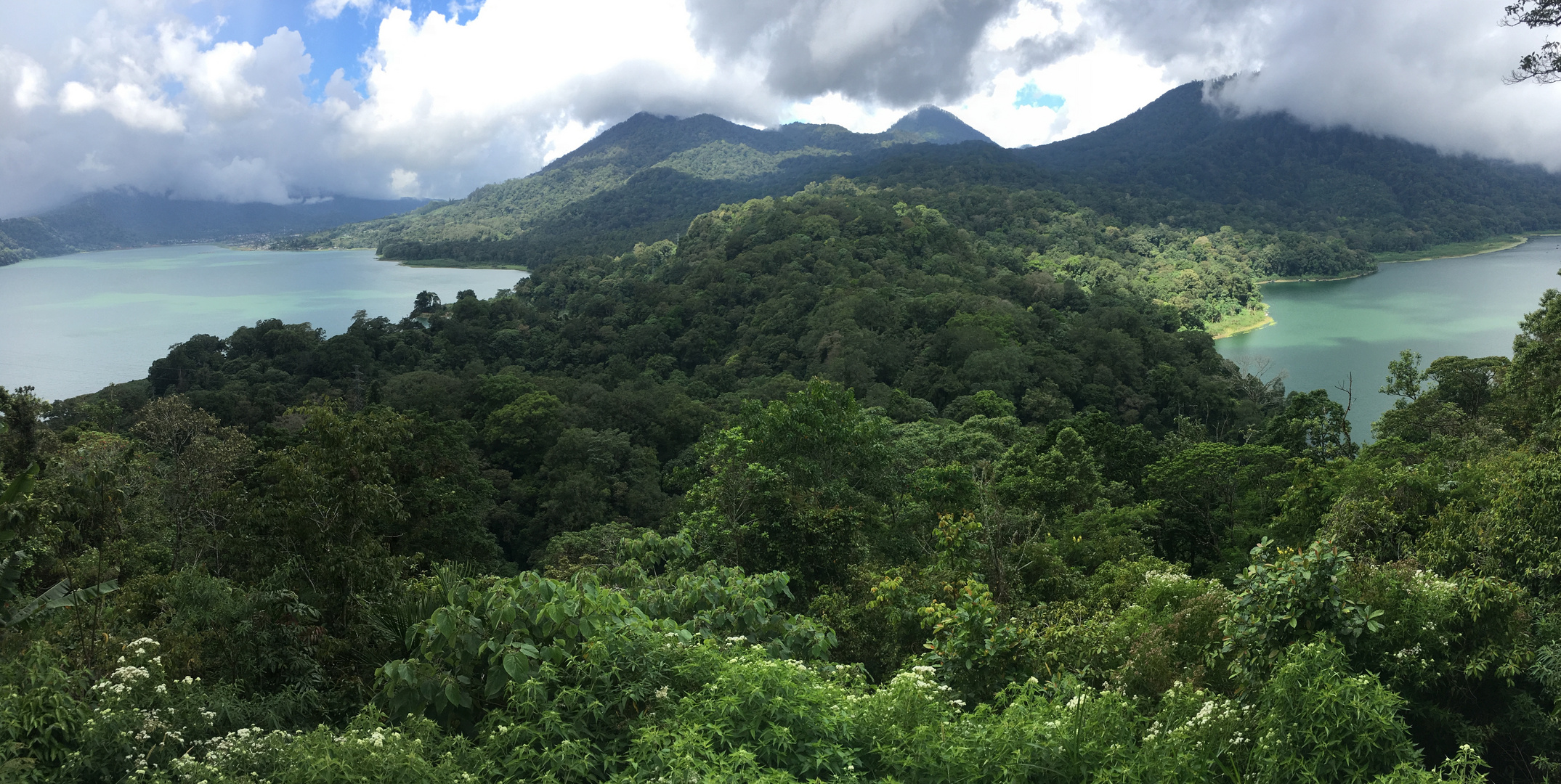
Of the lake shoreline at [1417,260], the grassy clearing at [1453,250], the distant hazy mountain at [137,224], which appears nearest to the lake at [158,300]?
the distant hazy mountain at [137,224]

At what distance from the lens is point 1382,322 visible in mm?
52906

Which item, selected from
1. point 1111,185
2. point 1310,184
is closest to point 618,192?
point 1111,185

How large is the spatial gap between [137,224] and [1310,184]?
19701 cm

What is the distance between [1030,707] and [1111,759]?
66 cm

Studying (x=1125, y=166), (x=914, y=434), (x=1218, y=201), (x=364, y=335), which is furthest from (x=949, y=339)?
(x=1125, y=166)

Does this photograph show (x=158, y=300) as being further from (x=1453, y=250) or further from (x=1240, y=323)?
(x=1453, y=250)

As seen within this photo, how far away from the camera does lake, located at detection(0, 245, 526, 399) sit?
148 feet

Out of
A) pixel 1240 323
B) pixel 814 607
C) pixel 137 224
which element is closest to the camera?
pixel 814 607

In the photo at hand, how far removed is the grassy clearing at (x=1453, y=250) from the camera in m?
86.3

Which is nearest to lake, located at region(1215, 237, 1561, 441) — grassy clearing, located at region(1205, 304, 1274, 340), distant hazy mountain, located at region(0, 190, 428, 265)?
grassy clearing, located at region(1205, 304, 1274, 340)

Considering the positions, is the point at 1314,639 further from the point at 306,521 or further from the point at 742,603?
the point at 306,521

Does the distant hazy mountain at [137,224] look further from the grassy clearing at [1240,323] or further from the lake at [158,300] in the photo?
the grassy clearing at [1240,323]

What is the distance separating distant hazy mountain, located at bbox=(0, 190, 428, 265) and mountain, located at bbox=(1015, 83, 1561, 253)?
141 meters

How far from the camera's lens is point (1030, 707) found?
13.0ft
